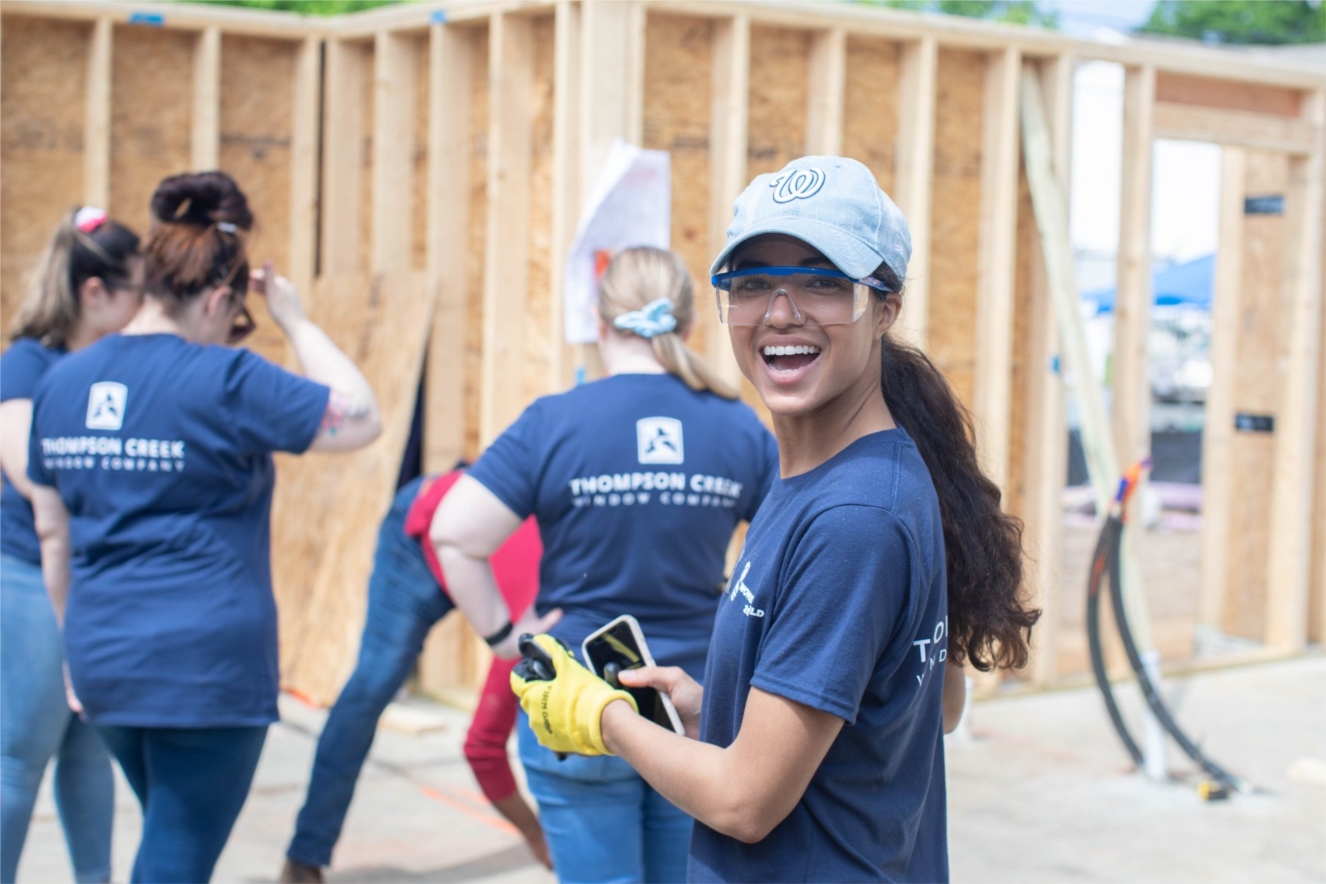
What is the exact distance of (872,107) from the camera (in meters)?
6.31

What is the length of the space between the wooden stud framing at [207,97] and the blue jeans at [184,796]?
4.30 meters

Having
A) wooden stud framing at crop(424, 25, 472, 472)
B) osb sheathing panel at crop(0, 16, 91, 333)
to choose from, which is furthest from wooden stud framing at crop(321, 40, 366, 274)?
osb sheathing panel at crop(0, 16, 91, 333)

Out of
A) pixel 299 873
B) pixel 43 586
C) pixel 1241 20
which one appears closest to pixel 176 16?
pixel 43 586

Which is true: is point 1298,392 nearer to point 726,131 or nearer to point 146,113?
point 726,131

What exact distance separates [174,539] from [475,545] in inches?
25.3

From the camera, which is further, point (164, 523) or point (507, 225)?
point (507, 225)

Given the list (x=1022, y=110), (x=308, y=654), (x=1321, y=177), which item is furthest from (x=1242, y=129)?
(x=308, y=654)

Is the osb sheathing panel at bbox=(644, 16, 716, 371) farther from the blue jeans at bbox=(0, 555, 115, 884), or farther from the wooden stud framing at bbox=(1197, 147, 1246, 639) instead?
the wooden stud framing at bbox=(1197, 147, 1246, 639)

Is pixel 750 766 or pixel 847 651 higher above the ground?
pixel 847 651

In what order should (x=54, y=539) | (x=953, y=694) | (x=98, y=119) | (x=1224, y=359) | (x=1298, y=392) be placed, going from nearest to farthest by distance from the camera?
(x=953, y=694), (x=54, y=539), (x=98, y=119), (x=1298, y=392), (x=1224, y=359)

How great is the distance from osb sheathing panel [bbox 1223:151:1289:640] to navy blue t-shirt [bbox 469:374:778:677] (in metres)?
5.62

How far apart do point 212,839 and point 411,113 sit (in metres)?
4.34

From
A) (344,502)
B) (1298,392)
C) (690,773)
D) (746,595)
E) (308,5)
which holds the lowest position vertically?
(344,502)

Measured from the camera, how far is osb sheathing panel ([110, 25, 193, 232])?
6.64 meters
